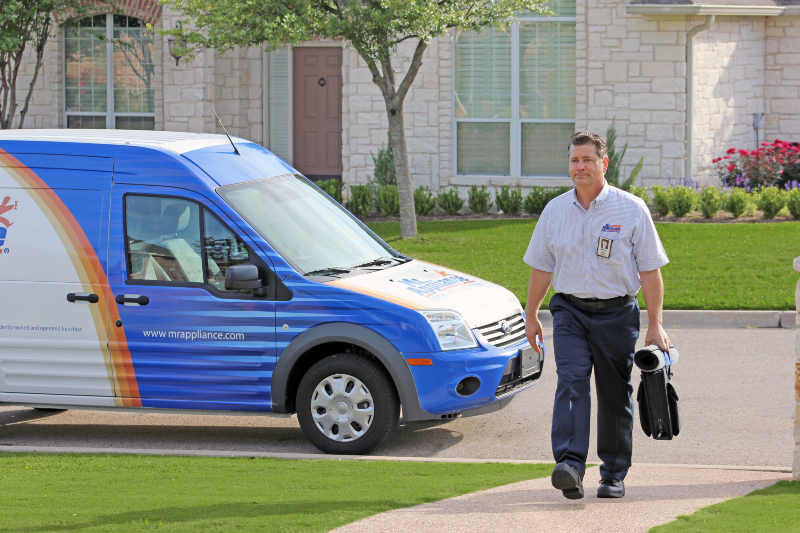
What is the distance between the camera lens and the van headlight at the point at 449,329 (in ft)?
22.0

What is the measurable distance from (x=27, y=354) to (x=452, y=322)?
9.56 ft

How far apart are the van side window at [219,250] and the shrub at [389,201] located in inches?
435

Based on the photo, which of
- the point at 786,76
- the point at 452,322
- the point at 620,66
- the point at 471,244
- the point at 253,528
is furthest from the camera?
the point at 786,76

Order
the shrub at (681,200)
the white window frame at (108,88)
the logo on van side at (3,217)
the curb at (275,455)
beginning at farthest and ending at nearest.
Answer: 1. the white window frame at (108,88)
2. the shrub at (681,200)
3. the logo on van side at (3,217)
4. the curb at (275,455)

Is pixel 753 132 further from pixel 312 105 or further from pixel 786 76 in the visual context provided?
pixel 312 105

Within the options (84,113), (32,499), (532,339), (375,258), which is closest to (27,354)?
(32,499)

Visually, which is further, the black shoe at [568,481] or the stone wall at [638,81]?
the stone wall at [638,81]

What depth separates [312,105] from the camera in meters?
20.7

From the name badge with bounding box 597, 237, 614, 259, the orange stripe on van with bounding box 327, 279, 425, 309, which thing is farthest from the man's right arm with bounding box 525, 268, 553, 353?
the orange stripe on van with bounding box 327, 279, 425, 309

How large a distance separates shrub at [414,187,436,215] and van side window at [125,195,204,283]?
1131cm

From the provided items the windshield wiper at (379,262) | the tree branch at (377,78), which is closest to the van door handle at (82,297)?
the windshield wiper at (379,262)

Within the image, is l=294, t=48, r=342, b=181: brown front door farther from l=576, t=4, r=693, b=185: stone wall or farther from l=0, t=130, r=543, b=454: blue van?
l=0, t=130, r=543, b=454: blue van

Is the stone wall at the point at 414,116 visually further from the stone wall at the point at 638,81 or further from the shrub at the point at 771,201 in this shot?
the shrub at the point at 771,201

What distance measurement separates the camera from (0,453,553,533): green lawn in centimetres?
495
